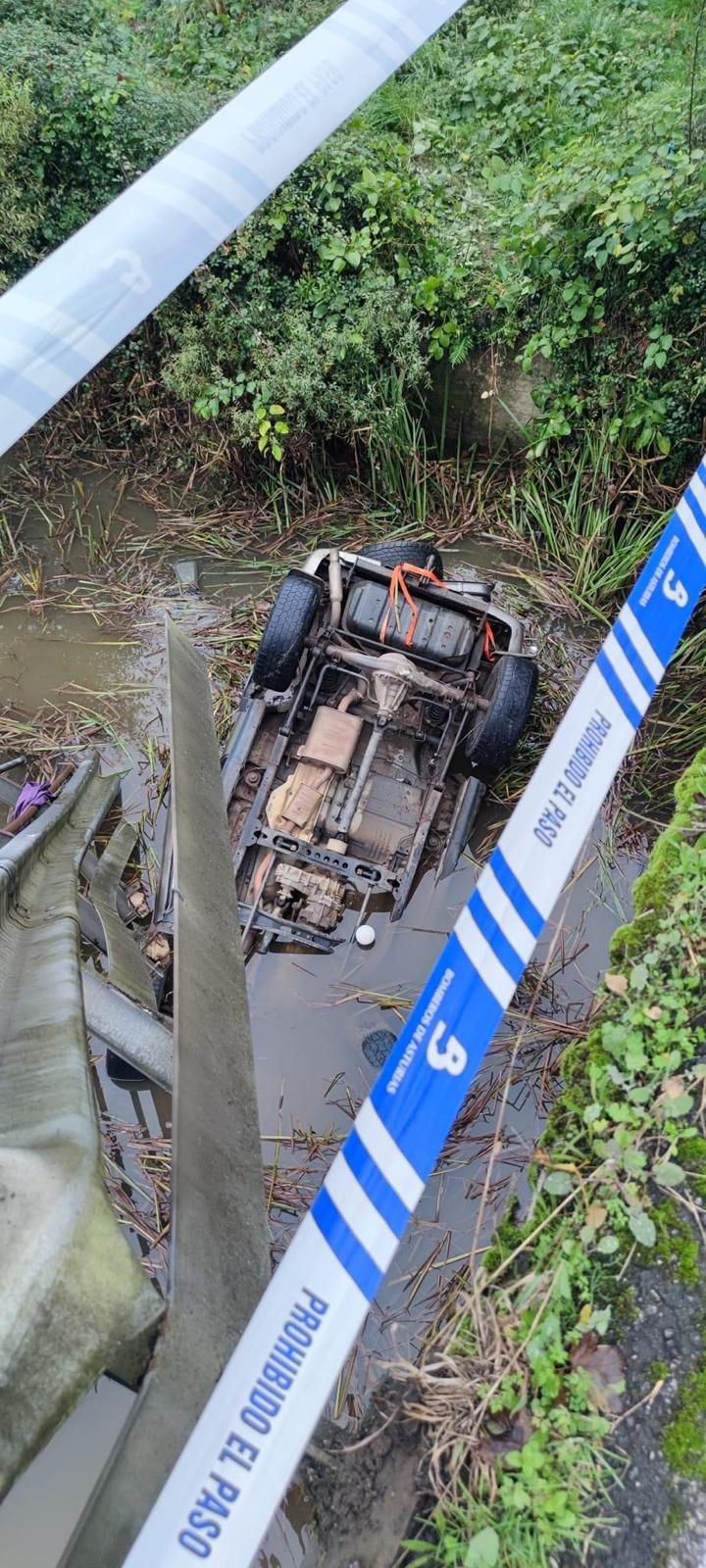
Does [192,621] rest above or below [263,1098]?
above

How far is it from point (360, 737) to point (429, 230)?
318cm

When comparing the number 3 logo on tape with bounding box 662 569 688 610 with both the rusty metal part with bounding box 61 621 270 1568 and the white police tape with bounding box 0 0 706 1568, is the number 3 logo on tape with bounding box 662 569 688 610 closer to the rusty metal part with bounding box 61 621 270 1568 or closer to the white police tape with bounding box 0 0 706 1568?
the white police tape with bounding box 0 0 706 1568

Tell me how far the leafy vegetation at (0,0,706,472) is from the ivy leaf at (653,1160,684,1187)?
12.6ft

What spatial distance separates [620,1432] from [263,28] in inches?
329

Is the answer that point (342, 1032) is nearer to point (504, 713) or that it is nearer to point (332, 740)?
point (332, 740)

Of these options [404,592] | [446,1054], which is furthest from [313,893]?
[446,1054]

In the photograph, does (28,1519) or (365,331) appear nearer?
(28,1519)

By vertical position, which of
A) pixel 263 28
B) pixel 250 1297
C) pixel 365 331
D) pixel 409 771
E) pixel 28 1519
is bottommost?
pixel 28 1519

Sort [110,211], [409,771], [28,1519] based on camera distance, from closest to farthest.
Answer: [110,211] < [28,1519] < [409,771]

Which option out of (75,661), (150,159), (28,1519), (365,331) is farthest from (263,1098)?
(150,159)

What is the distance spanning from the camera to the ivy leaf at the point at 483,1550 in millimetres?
1748

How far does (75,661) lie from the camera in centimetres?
516

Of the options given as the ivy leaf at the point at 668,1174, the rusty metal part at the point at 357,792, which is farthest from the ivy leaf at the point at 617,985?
the rusty metal part at the point at 357,792

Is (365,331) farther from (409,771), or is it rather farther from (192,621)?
(409,771)
